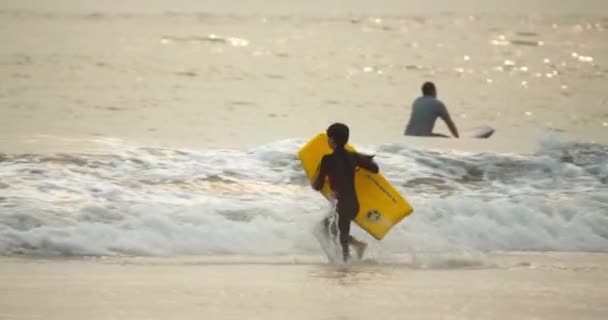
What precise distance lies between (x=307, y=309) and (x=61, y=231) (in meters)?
3.60

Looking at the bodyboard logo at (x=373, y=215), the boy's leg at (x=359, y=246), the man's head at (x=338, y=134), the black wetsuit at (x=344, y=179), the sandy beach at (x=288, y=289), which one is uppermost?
the man's head at (x=338, y=134)

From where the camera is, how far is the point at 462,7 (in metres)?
51.7

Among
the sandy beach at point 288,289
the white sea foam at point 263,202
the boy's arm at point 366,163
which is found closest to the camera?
the sandy beach at point 288,289

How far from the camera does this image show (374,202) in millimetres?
12320

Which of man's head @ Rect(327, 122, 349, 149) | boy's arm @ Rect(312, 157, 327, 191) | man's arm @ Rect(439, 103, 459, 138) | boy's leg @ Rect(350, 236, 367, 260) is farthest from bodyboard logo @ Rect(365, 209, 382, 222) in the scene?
man's arm @ Rect(439, 103, 459, 138)

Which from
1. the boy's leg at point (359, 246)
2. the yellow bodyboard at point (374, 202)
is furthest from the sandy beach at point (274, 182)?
the yellow bodyboard at point (374, 202)

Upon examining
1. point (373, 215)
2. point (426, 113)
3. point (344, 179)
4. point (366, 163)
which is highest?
point (426, 113)

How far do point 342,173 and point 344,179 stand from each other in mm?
53

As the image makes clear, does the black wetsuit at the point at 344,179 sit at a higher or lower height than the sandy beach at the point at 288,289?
higher

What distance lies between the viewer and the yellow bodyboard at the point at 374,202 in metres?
12.2

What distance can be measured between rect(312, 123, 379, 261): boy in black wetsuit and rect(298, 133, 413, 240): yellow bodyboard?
203mm

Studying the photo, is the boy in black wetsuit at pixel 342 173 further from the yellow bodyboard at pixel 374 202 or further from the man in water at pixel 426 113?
the man in water at pixel 426 113

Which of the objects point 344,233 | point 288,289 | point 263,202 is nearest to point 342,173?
point 344,233

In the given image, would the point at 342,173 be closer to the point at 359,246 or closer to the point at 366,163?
the point at 366,163
